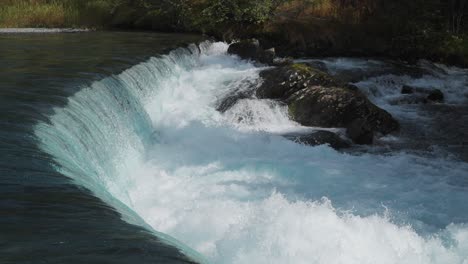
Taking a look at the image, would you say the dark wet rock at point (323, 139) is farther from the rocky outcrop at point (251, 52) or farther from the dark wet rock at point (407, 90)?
the rocky outcrop at point (251, 52)

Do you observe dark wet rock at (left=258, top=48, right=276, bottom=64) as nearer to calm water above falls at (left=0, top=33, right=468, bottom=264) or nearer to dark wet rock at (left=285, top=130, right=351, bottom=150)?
calm water above falls at (left=0, top=33, right=468, bottom=264)

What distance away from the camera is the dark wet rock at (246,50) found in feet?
53.9

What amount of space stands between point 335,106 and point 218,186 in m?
4.43

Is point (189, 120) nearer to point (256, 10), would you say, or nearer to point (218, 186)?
point (218, 186)

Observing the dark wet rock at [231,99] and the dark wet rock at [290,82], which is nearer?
the dark wet rock at [231,99]

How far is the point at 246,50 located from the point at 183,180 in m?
8.87

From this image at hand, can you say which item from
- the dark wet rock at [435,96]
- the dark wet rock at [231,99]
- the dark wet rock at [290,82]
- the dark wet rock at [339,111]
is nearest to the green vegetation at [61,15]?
the dark wet rock at [231,99]

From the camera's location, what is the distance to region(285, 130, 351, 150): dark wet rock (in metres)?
10.2

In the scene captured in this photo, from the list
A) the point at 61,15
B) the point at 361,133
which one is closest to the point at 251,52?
the point at 361,133

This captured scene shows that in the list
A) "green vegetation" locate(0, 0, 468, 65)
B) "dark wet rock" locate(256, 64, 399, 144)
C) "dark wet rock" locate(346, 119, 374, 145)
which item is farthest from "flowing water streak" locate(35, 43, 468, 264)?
"green vegetation" locate(0, 0, 468, 65)

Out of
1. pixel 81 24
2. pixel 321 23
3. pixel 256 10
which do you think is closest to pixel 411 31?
pixel 321 23

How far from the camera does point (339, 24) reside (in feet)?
63.6

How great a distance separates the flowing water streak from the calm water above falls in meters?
0.03

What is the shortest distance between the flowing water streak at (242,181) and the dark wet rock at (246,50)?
3889mm
